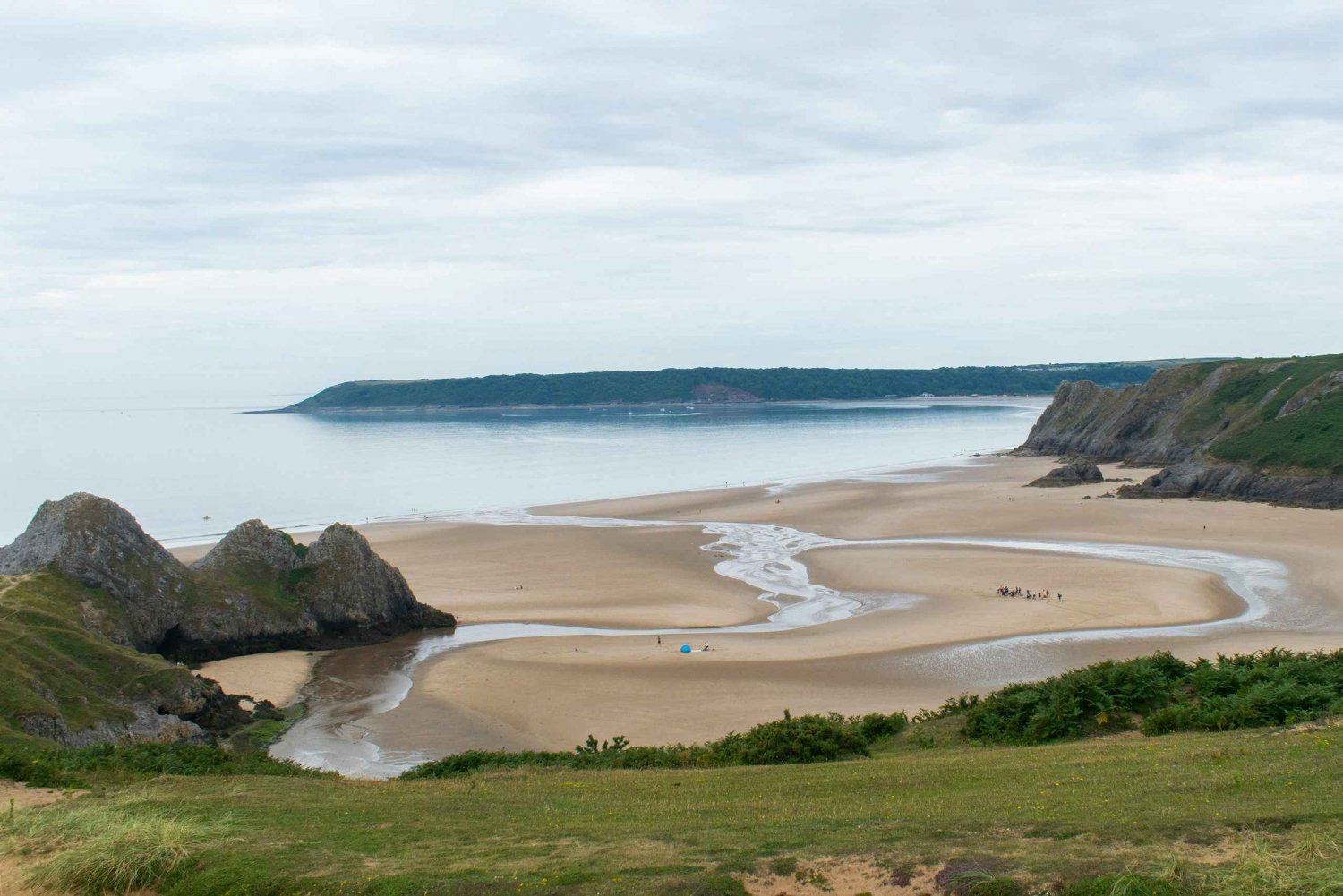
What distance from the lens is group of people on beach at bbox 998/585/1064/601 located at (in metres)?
35.4

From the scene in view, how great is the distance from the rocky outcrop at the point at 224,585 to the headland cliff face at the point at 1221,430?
1842 inches

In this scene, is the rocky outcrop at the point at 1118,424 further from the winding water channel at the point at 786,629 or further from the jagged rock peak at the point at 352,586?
the jagged rock peak at the point at 352,586

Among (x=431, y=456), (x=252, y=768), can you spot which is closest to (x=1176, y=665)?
(x=252, y=768)

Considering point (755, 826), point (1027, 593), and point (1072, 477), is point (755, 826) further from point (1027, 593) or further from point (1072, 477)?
point (1072, 477)

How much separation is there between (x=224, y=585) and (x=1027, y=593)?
2599 cm

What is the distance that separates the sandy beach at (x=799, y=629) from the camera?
2497 centimetres

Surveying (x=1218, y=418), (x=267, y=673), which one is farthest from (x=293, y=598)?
(x=1218, y=418)

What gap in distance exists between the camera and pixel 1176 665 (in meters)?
19.4

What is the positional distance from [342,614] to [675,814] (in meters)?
21.8

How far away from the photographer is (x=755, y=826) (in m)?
12.1

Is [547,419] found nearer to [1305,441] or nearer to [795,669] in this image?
Answer: [1305,441]

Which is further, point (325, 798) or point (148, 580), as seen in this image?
point (148, 580)

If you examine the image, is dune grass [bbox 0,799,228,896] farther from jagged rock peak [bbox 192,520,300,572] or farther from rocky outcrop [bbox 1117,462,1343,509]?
rocky outcrop [bbox 1117,462,1343,509]

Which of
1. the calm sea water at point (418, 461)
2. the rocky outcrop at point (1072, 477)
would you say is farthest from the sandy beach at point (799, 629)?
the calm sea water at point (418, 461)
